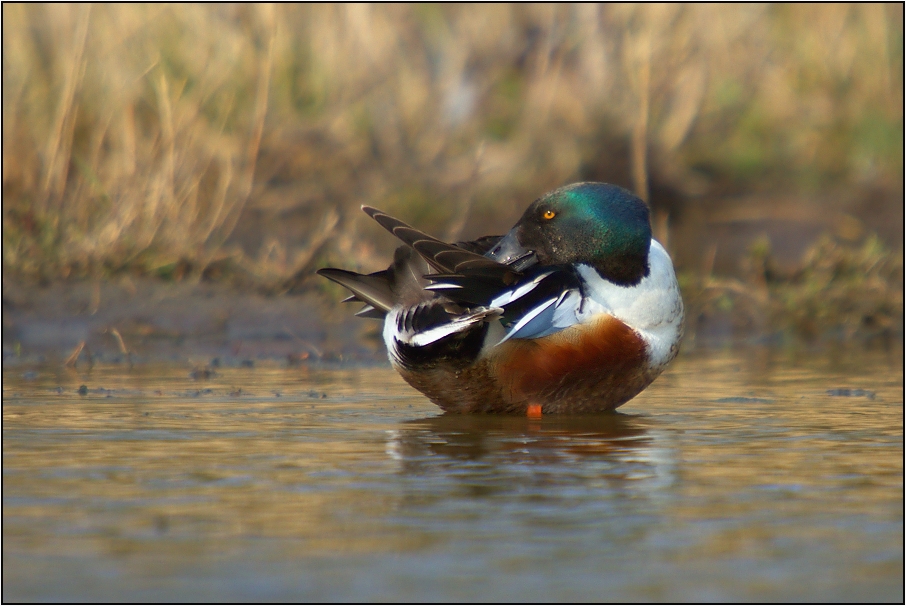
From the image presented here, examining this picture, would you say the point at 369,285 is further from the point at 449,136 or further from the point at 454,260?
the point at 449,136

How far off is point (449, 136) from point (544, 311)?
5212 millimetres

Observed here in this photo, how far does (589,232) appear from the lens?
5.57 meters

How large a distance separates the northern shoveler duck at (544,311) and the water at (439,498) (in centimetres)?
15

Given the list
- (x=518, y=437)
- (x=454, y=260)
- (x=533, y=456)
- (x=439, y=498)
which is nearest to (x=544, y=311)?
(x=454, y=260)

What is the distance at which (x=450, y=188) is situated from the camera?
10.1 metres

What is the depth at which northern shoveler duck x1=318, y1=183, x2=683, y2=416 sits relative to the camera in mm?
5293

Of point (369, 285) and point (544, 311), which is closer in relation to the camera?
point (544, 311)

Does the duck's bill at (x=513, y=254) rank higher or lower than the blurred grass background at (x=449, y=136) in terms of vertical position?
lower

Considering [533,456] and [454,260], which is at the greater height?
[454,260]

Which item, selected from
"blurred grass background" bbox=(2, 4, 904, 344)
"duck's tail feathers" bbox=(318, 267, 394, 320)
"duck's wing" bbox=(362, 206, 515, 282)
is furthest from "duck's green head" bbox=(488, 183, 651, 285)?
"blurred grass background" bbox=(2, 4, 904, 344)

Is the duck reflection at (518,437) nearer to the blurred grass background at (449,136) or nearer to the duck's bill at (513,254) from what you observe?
the duck's bill at (513,254)

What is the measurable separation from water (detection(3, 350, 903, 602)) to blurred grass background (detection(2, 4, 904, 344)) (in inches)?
98.4

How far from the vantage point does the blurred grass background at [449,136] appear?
336 inches

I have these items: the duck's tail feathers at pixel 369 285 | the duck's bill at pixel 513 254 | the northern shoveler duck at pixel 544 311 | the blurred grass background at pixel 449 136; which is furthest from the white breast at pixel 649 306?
the blurred grass background at pixel 449 136
